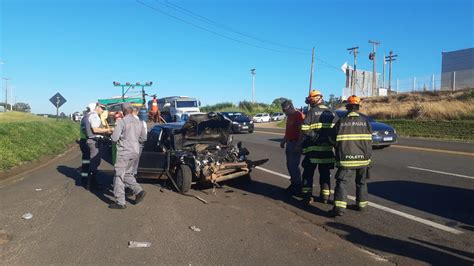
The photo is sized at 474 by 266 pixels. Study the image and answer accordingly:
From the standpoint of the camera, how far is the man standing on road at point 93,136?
29.6 feet

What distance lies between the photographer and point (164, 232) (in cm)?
604

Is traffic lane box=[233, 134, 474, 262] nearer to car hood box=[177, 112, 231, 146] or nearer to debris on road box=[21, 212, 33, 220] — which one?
car hood box=[177, 112, 231, 146]

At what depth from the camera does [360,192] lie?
693 cm

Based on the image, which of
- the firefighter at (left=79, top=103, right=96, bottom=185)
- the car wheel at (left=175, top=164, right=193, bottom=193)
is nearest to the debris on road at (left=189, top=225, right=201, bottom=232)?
the car wheel at (left=175, top=164, right=193, bottom=193)

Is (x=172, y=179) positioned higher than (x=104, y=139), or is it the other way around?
(x=104, y=139)

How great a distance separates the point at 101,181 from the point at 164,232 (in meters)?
4.81

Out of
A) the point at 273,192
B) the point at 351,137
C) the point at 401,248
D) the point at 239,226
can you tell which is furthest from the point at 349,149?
the point at 273,192

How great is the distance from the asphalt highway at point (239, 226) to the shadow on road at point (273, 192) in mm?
19

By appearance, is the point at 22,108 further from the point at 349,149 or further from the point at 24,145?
the point at 349,149

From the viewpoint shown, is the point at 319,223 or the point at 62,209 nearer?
the point at 319,223

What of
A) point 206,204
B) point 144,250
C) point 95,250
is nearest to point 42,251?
point 95,250

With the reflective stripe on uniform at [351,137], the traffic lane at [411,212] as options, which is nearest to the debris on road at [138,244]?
the traffic lane at [411,212]

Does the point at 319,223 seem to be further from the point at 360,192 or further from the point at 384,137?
the point at 384,137

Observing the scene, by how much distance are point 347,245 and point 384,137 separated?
39.3ft
